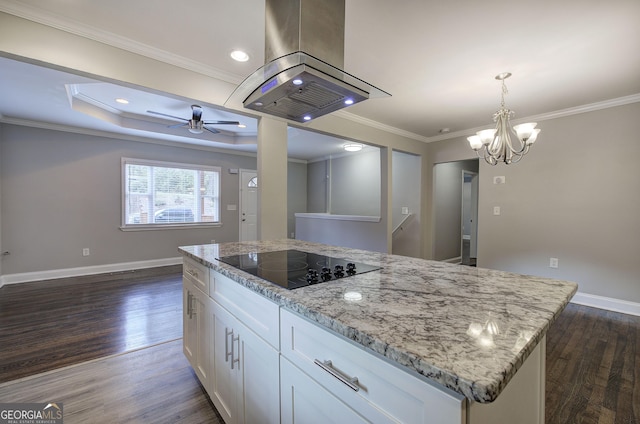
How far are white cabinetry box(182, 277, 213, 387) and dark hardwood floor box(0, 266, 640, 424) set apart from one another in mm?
232

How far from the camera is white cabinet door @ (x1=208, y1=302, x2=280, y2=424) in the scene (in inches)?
42.7

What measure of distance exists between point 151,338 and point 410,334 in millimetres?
2763

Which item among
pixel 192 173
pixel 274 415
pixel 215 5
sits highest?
pixel 215 5

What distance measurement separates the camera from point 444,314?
818 mm

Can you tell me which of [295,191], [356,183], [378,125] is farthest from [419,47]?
[295,191]

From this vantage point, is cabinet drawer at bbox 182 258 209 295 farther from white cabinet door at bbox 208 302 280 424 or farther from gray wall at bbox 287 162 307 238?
gray wall at bbox 287 162 307 238

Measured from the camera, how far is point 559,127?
12.1 feet

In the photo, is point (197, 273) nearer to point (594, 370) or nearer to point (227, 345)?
point (227, 345)

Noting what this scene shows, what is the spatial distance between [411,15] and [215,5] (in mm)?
1324

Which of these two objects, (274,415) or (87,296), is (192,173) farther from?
(274,415)

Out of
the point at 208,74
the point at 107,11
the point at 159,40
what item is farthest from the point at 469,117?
the point at 107,11

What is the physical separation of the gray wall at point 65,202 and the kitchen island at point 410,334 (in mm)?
4677

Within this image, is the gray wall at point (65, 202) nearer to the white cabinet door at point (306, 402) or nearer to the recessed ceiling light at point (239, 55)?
the recessed ceiling light at point (239, 55)

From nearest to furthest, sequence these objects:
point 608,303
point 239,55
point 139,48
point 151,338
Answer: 1. point 139,48
2. point 239,55
3. point 151,338
4. point 608,303
